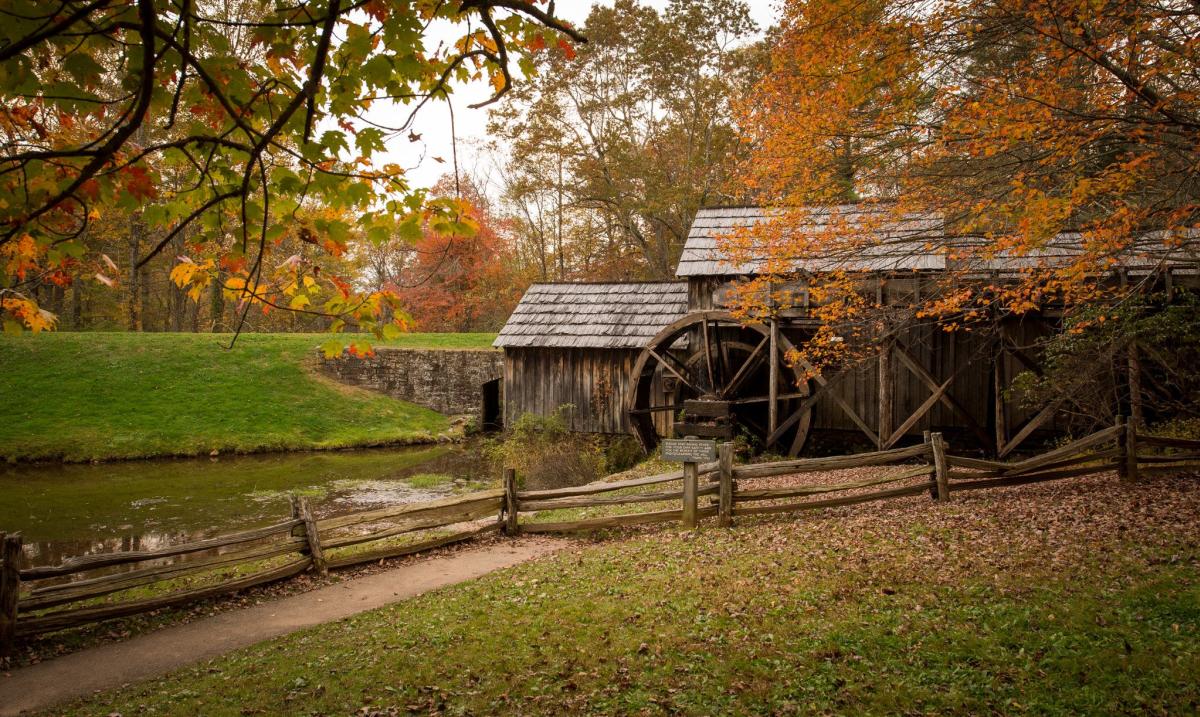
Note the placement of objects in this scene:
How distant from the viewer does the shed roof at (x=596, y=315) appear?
16125 millimetres

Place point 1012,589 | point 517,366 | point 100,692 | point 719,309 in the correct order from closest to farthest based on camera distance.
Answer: point 100,692 < point 1012,589 < point 719,309 < point 517,366

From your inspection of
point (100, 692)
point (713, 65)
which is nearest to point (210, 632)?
point (100, 692)

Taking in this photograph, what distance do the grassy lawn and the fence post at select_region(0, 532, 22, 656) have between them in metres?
1.53

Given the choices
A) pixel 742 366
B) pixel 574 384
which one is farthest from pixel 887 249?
pixel 574 384

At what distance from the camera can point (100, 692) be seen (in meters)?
4.89

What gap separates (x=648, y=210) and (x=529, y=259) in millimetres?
10529

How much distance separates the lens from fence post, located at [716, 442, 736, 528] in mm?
8422

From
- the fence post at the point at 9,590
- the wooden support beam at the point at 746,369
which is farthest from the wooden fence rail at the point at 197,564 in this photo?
the wooden support beam at the point at 746,369

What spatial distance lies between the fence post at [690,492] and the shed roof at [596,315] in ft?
24.1

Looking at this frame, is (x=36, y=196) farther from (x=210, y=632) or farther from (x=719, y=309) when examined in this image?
(x=719, y=309)

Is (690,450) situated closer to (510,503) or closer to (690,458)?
(690,458)

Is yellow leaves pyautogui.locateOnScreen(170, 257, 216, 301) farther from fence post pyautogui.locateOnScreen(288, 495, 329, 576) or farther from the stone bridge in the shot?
the stone bridge

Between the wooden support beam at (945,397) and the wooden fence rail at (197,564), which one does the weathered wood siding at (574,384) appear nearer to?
the wooden support beam at (945,397)

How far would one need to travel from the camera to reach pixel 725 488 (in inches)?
334
